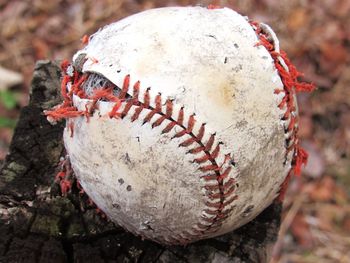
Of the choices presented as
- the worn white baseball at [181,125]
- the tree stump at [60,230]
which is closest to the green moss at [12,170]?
the tree stump at [60,230]

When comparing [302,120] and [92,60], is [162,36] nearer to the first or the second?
[92,60]

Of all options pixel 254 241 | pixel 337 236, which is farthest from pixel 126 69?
pixel 337 236

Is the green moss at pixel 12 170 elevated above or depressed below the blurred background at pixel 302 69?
above

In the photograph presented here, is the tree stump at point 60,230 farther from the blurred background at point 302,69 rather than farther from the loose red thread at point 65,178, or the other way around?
the blurred background at point 302,69

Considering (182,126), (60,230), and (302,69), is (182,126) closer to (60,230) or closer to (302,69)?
(60,230)

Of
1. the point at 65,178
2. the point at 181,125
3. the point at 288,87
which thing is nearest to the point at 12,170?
the point at 65,178

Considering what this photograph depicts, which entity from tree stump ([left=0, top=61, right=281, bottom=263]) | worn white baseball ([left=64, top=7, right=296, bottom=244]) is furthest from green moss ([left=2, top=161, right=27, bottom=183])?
worn white baseball ([left=64, top=7, right=296, bottom=244])
